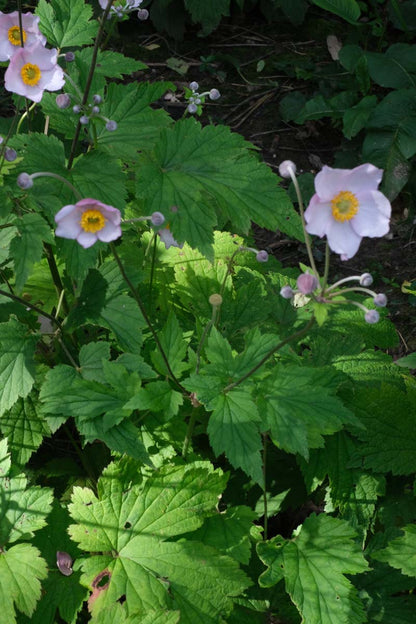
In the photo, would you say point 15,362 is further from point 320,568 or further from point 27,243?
point 320,568

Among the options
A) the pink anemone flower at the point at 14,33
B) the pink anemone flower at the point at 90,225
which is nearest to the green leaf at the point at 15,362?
the pink anemone flower at the point at 90,225

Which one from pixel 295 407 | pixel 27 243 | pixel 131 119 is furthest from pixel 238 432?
pixel 131 119

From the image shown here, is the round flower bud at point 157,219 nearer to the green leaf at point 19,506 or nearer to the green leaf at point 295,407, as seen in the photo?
the green leaf at point 295,407

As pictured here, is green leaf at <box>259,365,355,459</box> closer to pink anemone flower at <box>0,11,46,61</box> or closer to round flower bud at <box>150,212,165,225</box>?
round flower bud at <box>150,212,165,225</box>

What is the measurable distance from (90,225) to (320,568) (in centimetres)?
125

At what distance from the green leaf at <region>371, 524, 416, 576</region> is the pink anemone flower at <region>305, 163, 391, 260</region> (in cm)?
99

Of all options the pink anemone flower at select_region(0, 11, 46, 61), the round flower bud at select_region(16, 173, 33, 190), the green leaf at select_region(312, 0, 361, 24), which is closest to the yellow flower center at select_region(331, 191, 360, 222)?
the round flower bud at select_region(16, 173, 33, 190)

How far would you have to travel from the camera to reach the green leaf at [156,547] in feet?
6.46

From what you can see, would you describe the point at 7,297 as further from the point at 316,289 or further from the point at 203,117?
the point at 203,117

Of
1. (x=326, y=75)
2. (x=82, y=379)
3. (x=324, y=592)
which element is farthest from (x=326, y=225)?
(x=326, y=75)

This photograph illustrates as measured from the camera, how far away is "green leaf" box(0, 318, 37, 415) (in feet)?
6.72

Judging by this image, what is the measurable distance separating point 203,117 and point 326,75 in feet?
3.08

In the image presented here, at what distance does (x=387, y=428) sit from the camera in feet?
7.63

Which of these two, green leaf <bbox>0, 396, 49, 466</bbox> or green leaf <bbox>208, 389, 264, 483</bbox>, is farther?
green leaf <bbox>0, 396, 49, 466</bbox>
